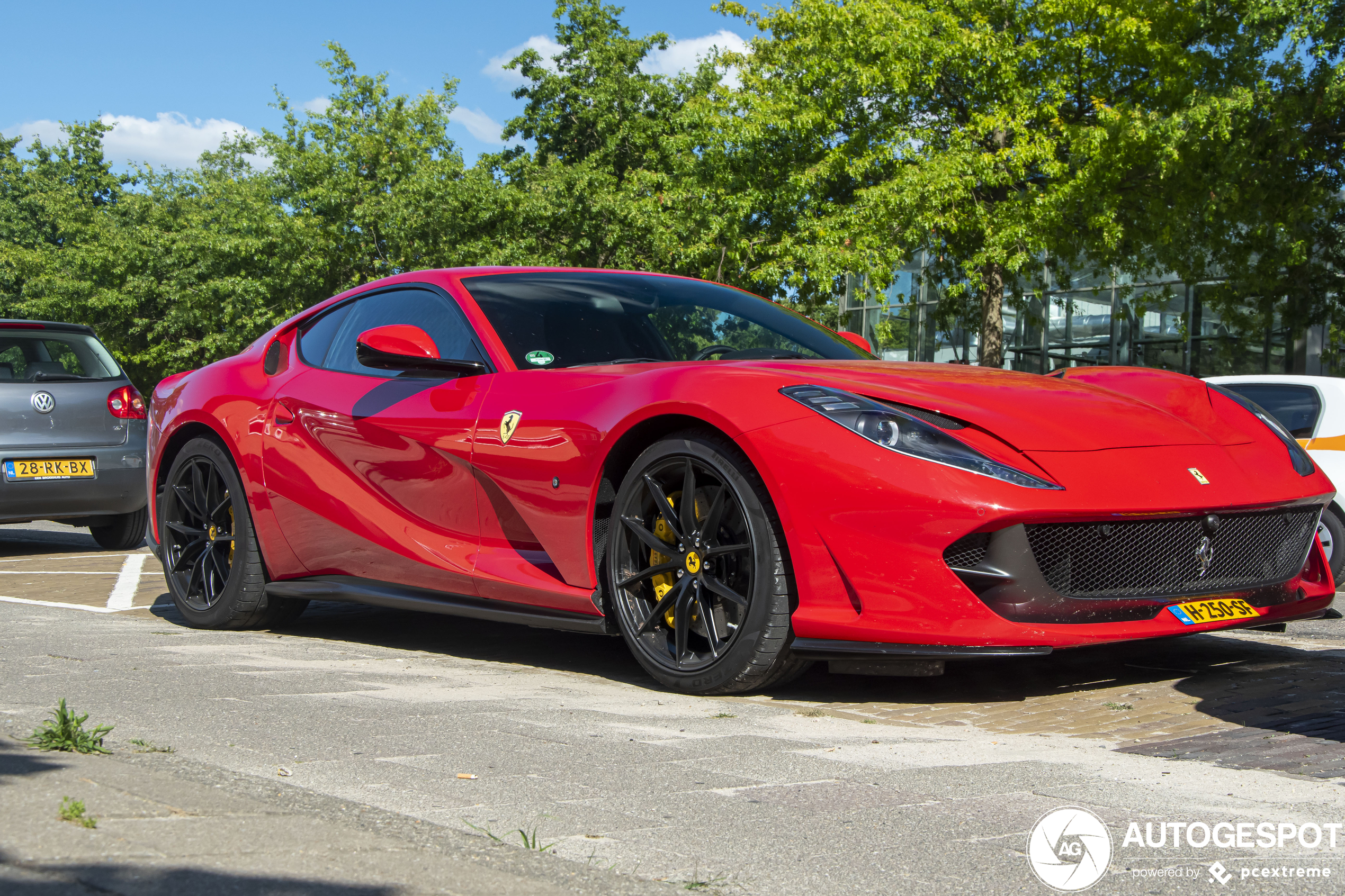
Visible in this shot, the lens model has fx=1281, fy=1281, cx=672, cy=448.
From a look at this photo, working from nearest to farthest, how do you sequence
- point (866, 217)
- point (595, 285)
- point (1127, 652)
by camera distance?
point (1127, 652) < point (595, 285) < point (866, 217)

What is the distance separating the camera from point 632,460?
163 inches

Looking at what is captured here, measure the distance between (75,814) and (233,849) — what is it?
0.30m

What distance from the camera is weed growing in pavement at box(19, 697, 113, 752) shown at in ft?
9.09

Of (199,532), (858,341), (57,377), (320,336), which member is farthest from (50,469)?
(858,341)

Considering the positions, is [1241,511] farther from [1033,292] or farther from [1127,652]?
[1033,292]

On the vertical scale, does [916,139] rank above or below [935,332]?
above

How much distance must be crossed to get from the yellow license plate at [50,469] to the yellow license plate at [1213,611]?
761 cm

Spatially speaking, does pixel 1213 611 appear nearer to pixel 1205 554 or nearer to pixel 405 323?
pixel 1205 554

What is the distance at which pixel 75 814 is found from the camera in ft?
6.93

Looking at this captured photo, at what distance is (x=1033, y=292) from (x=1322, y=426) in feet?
58.1

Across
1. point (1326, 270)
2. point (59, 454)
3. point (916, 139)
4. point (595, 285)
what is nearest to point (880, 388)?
point (595, 285)

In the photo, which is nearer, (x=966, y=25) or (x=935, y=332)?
(x=966, y=25)

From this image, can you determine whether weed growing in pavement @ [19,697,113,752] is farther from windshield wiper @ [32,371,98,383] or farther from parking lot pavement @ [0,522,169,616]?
windshield wiper @ [32,371,98,383]

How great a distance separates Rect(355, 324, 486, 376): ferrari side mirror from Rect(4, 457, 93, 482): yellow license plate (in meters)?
5.17
